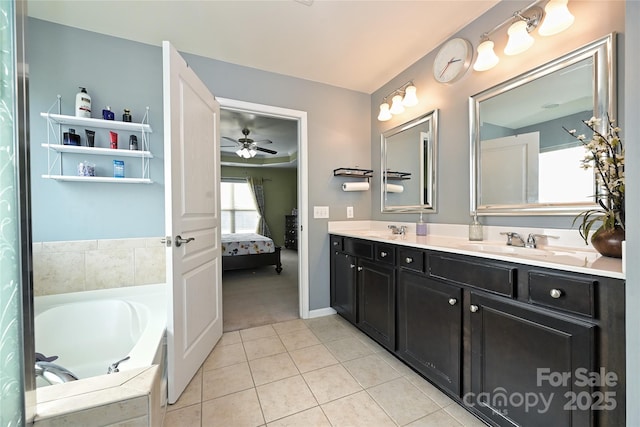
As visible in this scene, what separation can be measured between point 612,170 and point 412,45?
1659mm

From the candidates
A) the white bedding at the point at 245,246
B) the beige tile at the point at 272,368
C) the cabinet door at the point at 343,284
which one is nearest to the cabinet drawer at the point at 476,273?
the cabinet door at the point at 343,284

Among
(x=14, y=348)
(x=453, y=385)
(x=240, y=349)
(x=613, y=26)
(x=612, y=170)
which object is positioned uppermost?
(x=613, y=26)

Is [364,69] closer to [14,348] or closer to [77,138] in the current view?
[77,138]

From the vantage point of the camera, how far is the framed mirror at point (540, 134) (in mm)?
1229

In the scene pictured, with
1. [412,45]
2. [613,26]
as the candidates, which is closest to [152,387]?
[613,26]

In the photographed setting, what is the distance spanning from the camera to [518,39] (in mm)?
1443

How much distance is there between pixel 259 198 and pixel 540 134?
6624mm

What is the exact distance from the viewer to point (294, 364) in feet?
5.93

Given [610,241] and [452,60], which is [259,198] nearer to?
[452,60]

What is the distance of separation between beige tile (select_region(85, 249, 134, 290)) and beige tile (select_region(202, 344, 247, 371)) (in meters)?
0.88

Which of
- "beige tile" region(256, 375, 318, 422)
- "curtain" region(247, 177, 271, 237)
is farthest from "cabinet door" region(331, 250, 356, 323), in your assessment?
"curtain" region(247, 177, 271, 237)

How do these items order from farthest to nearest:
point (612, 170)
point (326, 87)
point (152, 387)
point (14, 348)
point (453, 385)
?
1. point (326, 87)
2. point (453, 385)
3. point (612, 170)
4. point (152, 387)
5. point (14, 348)

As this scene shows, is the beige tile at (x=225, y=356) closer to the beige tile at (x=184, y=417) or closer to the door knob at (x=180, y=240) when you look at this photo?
the beige tile at (x=184, y=417)

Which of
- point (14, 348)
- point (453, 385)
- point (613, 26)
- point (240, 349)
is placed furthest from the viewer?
point (240, 349)
